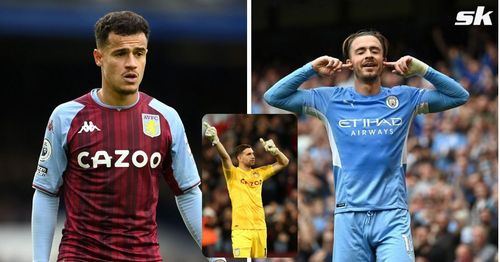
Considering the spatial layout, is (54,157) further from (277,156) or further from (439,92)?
(439,92)

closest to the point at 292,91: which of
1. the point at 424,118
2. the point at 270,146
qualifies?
the point at 270,146

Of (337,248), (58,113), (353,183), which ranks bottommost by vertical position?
(337,248)

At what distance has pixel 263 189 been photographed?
7.46 m

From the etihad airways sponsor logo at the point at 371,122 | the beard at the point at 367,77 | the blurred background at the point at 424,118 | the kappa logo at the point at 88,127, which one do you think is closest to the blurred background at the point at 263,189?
the etihad airways sponsor logo at the point at 371,122

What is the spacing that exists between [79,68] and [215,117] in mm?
1536

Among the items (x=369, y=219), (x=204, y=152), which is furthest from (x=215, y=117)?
(x=369, y=219)

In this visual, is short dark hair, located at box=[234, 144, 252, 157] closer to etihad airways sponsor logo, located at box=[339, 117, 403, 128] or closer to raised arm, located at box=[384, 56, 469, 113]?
etihad airways sponsor logo, located at box=[339, 117, 403, 128]

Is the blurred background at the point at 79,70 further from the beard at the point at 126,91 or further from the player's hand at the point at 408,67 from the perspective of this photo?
the beard at the point at 126,91

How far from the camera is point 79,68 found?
912cm

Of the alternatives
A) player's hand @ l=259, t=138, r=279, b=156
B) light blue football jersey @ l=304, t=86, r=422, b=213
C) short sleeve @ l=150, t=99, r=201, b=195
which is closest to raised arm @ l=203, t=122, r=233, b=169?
player's hand @ l=259, t=138, r=279, b=156

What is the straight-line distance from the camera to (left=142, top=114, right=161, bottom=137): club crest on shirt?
559 cm

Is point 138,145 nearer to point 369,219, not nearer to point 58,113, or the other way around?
point 58,113

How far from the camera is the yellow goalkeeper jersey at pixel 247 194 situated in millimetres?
7480

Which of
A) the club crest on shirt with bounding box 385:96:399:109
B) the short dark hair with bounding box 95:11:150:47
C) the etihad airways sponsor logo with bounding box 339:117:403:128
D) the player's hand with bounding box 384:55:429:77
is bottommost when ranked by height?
the etihad airways sponsor logo with bounding box 339:117:403:128
